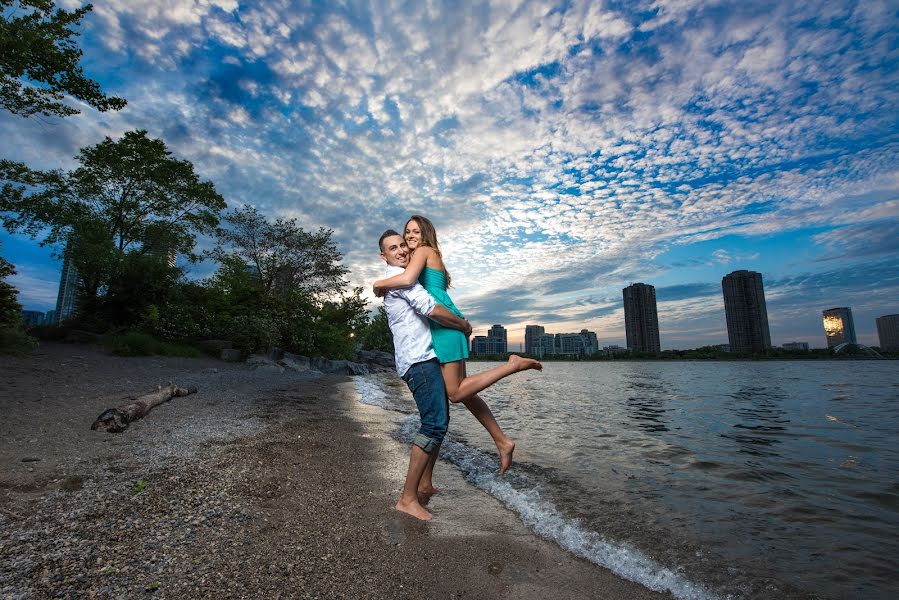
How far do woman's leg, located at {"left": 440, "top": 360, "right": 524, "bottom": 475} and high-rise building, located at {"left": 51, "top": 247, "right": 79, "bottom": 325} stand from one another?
75.8 ft

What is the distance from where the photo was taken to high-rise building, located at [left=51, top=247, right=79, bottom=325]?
18620 millimetres

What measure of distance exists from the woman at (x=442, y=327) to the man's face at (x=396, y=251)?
6 cm

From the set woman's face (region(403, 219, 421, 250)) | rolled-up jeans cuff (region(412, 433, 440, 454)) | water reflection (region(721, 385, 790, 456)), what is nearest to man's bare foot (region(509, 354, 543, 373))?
rolled-up jeans cuff (region(412, 433, 440, 454))

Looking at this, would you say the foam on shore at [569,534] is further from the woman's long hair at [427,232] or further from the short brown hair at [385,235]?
the short brown hair at [385,235]

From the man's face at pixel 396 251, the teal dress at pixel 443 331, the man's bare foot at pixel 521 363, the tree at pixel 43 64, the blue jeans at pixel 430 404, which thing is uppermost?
the tree at pixel 43 64

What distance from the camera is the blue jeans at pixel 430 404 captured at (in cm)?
302

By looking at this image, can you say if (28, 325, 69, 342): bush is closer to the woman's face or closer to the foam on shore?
the foam on shore

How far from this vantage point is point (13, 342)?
409 inches

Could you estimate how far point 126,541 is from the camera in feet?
7.00

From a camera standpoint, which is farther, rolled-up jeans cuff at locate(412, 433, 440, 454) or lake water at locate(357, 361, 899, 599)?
rolled-up jeans cuff at locate(412, 433, 440, 454)

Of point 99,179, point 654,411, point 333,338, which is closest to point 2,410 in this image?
point 654,411

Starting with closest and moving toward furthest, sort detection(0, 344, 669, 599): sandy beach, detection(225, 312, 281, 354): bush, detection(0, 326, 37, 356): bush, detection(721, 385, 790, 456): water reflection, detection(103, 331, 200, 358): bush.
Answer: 1. detection(0, 344, 669, 599): sandy beach
2. detection(721, 385, 790, 456): water reflection
3. detection(0, 326, 37, 356): bush
4. detection(103, 331, 200, 358): bush
5. detection(225, 312, 281, 354): bush

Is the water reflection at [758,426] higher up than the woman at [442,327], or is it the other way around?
the woman at [442,327]

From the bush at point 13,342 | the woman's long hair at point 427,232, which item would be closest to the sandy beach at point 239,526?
the woman's long hair at point 427,232
